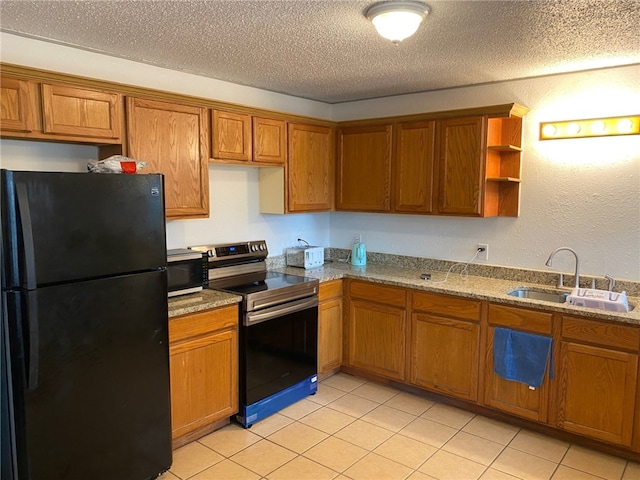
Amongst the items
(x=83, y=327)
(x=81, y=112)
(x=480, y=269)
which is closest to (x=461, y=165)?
(x=480, y=269)

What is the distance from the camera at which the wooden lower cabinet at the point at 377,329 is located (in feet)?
11.9

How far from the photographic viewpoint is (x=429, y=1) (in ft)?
6.58

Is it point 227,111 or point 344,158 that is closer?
point 227,111

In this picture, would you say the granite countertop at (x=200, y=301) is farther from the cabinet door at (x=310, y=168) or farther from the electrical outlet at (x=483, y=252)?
the electrical outlet at (x=483, y=252)

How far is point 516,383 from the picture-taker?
10.1ft

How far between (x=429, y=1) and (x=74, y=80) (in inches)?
72.8

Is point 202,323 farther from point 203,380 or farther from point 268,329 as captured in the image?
point 268,329

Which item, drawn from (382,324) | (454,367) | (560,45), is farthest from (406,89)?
(454,367)

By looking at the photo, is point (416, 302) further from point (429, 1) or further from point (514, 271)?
point (429, 1)

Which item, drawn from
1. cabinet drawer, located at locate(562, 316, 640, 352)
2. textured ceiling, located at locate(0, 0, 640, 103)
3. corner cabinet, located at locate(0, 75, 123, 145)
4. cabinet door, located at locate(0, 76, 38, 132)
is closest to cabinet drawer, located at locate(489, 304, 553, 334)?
cabinet drawer, located at locate(562, 316, 640, 352)

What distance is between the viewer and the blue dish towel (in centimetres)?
294

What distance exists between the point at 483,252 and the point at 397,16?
2.22 metres

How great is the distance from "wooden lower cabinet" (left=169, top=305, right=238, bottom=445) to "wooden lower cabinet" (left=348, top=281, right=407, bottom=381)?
1174 mm

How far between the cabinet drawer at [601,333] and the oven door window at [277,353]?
5.63 ft
